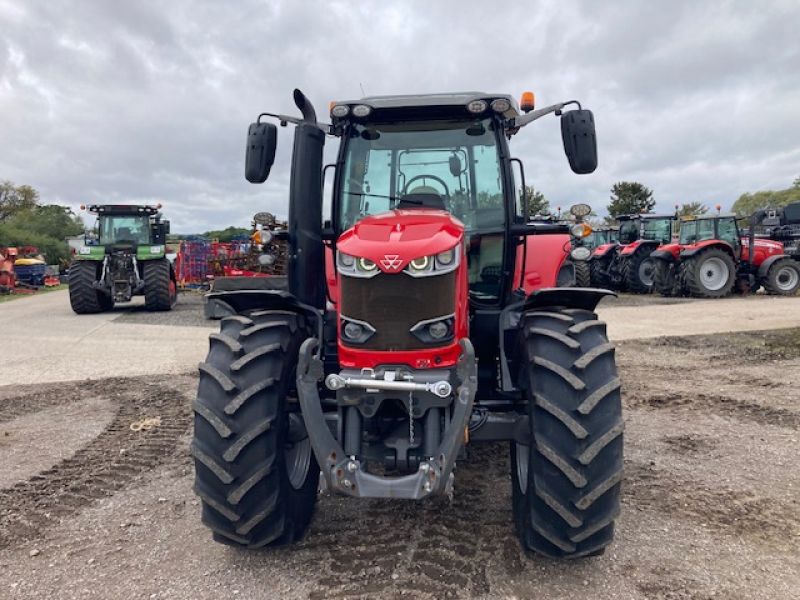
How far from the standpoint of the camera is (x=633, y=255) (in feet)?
61.8

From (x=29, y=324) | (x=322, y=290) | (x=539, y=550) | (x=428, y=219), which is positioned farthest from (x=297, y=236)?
(x=29, y=324)

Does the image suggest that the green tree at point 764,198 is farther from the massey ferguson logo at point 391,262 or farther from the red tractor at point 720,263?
the massey ferguson logo at point 391,262

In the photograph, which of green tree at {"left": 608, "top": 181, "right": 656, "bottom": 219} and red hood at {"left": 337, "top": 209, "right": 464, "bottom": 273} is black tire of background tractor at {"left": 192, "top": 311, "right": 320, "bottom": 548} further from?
green tree at {"left": 608, "top": 181, "right": 656, "bottom": 219}

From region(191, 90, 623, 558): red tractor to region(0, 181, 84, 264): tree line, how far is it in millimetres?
46321

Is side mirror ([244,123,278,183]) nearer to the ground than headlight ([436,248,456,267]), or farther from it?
farther from it

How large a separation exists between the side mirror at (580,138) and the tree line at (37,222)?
1840 inches

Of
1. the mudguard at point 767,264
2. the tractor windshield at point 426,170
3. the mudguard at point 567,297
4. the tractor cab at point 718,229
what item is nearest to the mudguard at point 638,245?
the tractor cab at point 718,229

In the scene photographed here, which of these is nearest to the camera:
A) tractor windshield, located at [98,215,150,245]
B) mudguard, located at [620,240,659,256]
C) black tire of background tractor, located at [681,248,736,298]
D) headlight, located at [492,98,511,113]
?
headlight, located at [492,98,511,113]

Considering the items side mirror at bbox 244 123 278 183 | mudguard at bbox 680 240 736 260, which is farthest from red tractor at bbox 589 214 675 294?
side mirror at bbox 244 123 278 183

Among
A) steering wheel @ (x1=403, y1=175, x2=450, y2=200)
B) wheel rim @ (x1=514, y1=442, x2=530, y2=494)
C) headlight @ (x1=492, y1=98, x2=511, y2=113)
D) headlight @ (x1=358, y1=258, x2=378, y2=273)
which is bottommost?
wheel rim @ (x1=514, y1=442, x2=530, y2=494)

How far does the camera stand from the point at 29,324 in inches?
509

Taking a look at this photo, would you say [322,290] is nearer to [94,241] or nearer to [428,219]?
[428,219]

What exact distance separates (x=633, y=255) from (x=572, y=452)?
57.7 feet

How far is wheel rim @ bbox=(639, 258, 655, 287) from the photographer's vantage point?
18547 millimetres
